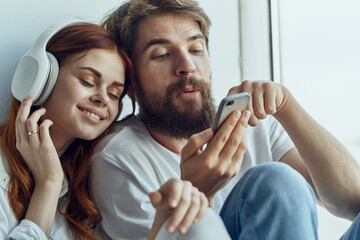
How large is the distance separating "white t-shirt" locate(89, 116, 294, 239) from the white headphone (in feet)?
0.76

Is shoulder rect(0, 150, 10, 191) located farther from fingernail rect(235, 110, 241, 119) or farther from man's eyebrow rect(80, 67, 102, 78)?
fingernail rect(235, 110, 241, 119)

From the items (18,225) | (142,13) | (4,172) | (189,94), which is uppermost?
(142,13)

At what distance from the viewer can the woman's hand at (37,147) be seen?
3.68ft

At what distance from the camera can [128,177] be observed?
119cm

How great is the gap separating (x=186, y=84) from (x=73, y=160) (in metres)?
0.41

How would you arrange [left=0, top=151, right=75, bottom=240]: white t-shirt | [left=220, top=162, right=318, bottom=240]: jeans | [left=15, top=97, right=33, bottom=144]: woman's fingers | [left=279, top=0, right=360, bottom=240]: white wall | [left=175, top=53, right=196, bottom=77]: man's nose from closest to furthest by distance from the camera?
[left=220, top=162, right=318, bottom=240]: jeans < [left=0, top=151, right=75, bottom=240]: white t-shirt < [left=15, top=97, right=33, bottom=144]: woman's fingers < [left=175, top=53, right=196, bottom=77]: man's nose < [left=279, top=0, right=360, bottom=240]: white wall

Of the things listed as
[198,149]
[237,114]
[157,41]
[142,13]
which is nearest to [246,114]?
[237,114]

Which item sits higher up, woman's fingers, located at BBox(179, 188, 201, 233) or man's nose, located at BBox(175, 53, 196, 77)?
man's nose, located at BBox(175, 53, 196, 77)

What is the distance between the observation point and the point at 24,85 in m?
1.16

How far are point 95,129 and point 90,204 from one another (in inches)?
8.2

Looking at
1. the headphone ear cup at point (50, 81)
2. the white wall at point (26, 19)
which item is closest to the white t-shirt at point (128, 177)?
the headphone ear cup at point (50, 81)

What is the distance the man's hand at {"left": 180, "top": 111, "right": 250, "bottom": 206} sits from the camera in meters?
0.90

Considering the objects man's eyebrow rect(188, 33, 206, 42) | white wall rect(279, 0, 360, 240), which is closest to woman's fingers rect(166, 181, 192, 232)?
man's eyebrow rect(188, 33, 206, 42)

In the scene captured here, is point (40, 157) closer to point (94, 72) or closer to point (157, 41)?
point (94, 72)
